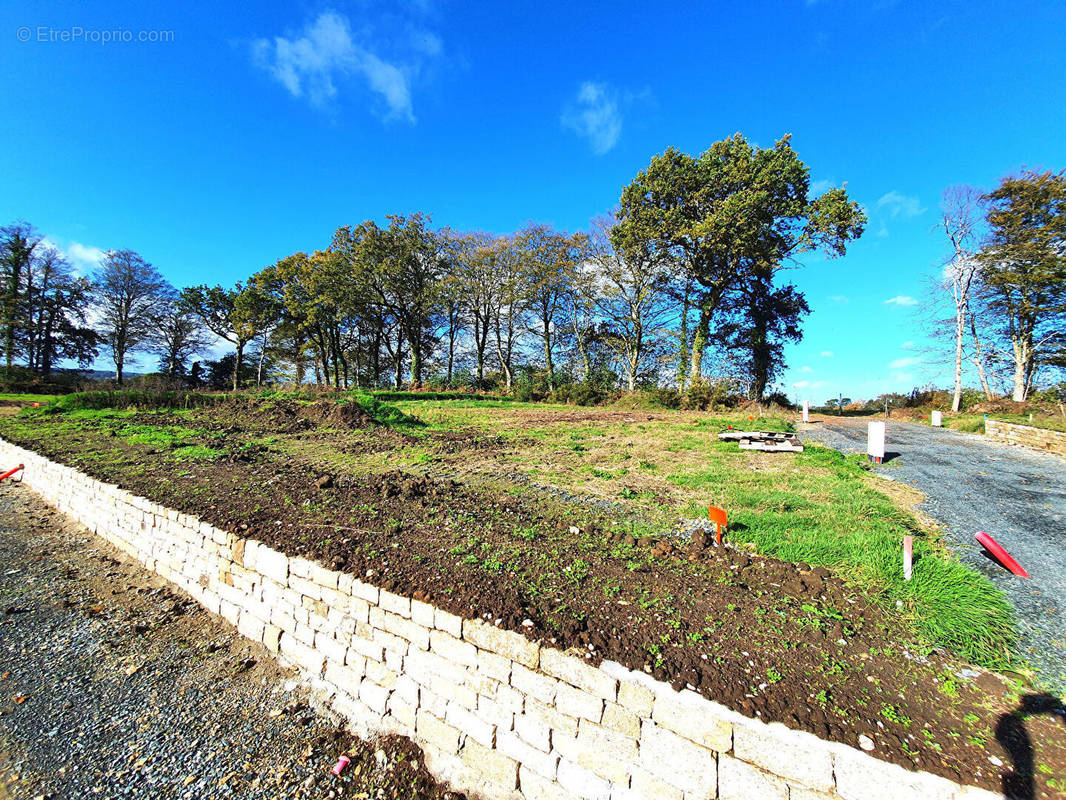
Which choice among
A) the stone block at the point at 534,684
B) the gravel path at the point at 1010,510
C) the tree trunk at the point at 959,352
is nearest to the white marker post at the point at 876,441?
the gravel path at the point at 1010,510

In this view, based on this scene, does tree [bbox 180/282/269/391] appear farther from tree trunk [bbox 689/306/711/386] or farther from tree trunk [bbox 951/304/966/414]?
tree trunk [bbox 951/304/966/414]

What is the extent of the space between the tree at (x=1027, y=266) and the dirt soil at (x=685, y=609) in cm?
2027

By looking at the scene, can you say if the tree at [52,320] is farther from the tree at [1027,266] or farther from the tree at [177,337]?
the tree at [1027,266]

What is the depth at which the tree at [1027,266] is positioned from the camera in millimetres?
13914

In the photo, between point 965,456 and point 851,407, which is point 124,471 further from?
point 851,407

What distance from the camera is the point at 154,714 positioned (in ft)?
10.1

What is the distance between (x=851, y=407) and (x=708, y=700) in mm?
25341

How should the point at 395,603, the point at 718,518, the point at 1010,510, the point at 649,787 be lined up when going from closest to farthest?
the point at 649,787 < the point at 395,603 < the point at 718,518 < the point at 1010,510

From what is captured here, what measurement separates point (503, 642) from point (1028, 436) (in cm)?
1332

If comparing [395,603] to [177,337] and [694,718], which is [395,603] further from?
[177,337]

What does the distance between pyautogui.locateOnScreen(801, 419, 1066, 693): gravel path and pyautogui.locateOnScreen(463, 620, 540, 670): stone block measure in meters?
2.59

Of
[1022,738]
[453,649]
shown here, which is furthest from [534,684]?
[1022,738]

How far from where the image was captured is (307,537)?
3.71 metres

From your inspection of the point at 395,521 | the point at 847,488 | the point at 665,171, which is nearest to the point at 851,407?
the point at 665,171
